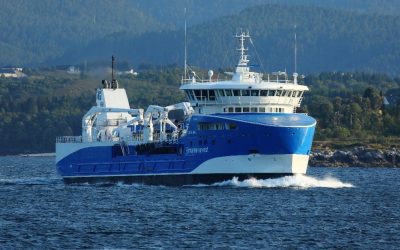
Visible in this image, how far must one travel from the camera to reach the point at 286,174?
267 feet

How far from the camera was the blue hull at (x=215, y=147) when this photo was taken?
8044cm

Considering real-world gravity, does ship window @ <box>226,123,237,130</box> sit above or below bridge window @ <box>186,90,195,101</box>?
below

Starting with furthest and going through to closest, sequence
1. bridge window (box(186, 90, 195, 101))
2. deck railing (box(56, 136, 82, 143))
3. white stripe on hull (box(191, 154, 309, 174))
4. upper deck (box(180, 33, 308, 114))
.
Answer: deck railing (box(56, 136, 82, 143)), bridge window (box(186, 90, 195, 101)), upper deck (box(180, 33, 308, 114)), white stripe on hull (box(191, 154, 309, 174))

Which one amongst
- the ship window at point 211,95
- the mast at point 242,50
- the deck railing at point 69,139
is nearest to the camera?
the ship window at point 211,95

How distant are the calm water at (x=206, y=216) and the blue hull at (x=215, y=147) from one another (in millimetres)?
1218

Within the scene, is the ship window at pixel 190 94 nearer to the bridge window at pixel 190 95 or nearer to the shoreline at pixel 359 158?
the bridge window at pixel 190 95

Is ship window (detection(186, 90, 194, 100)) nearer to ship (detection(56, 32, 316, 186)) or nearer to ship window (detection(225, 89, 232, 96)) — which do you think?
ship (detection(56, 32, 316, 186))

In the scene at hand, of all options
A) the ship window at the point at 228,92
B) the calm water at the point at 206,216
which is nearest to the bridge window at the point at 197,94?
the ship window at the point at 228,92

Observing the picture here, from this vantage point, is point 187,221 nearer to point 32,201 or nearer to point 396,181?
point 32,201

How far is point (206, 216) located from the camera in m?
66.3

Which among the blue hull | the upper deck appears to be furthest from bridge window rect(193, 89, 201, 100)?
→ the blue hull

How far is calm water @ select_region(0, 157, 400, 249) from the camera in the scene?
56.8 metres

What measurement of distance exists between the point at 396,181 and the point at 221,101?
77.7 feet

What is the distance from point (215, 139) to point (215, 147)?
521 mm
